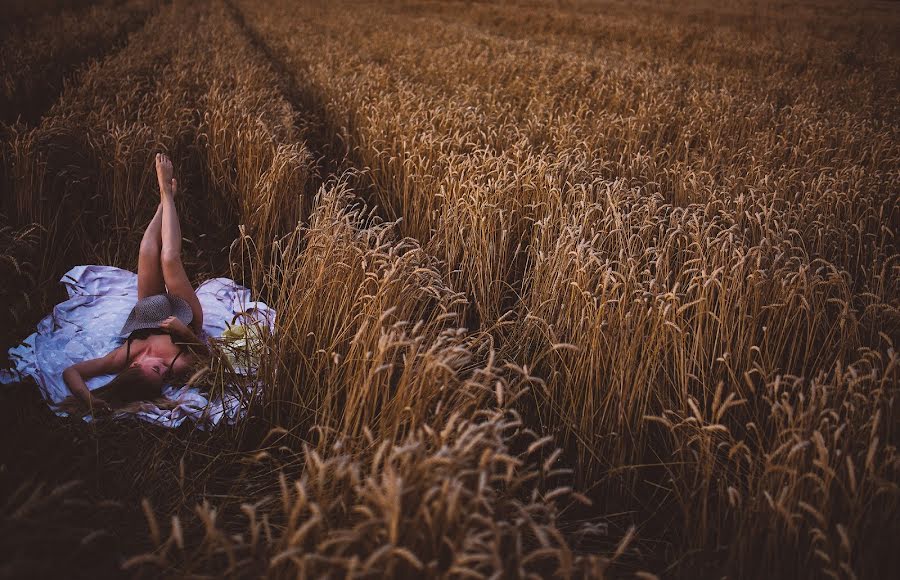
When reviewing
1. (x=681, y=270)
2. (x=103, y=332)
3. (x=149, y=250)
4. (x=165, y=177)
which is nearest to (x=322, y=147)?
(x=165, y=177)

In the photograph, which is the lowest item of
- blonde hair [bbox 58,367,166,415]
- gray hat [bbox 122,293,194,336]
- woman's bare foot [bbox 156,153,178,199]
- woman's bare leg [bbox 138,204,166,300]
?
blonde hair [bbox 58,367,166,415]

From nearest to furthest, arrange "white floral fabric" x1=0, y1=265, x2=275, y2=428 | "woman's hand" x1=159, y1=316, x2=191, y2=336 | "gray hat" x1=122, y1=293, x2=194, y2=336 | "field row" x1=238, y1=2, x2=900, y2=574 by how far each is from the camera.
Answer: "field row" x1=238, y1=2, x2=900, y2=574 < "white floral fabric" x1=0, y1=265, x2=275, y2=428 < "woman's hand" x1=159, y1=316, x2=191, y2=336 < "gray hat" x1=122, y1=293, x2=194, y2=336

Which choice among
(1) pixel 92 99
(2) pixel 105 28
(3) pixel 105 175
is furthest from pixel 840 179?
(2) pixel 105 28

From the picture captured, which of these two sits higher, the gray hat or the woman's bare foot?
the woman's bare foot

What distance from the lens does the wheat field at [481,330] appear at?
4.20ft

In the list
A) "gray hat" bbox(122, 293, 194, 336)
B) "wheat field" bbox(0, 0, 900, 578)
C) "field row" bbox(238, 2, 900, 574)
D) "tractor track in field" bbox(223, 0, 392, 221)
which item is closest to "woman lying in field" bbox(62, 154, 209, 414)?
"gray hat" bbox(122, 293, 194, 336)

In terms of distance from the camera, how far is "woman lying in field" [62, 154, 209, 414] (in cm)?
215

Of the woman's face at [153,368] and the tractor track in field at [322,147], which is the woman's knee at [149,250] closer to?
the woman's face at [153,368]

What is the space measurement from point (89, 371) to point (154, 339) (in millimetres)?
273

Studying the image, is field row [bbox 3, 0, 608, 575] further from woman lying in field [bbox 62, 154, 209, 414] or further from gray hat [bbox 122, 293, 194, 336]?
gray hat [bbox 122, 293, 194, 336]

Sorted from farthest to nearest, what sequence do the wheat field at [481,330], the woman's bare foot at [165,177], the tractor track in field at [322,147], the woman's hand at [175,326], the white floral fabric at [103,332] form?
the tractor track in field at [322,147], the woman's bare foot at [165,177], the woman's hand at [175,326], the white floral fabric at [103,332], the wheat field at [481,330]

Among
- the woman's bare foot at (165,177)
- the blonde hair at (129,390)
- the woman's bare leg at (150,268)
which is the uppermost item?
the woman's bare foot at (165,177)

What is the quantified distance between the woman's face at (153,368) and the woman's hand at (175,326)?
5.3 inches

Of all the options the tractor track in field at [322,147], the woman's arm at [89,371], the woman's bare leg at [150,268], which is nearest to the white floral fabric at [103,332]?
the woman's arm at [89,371]
